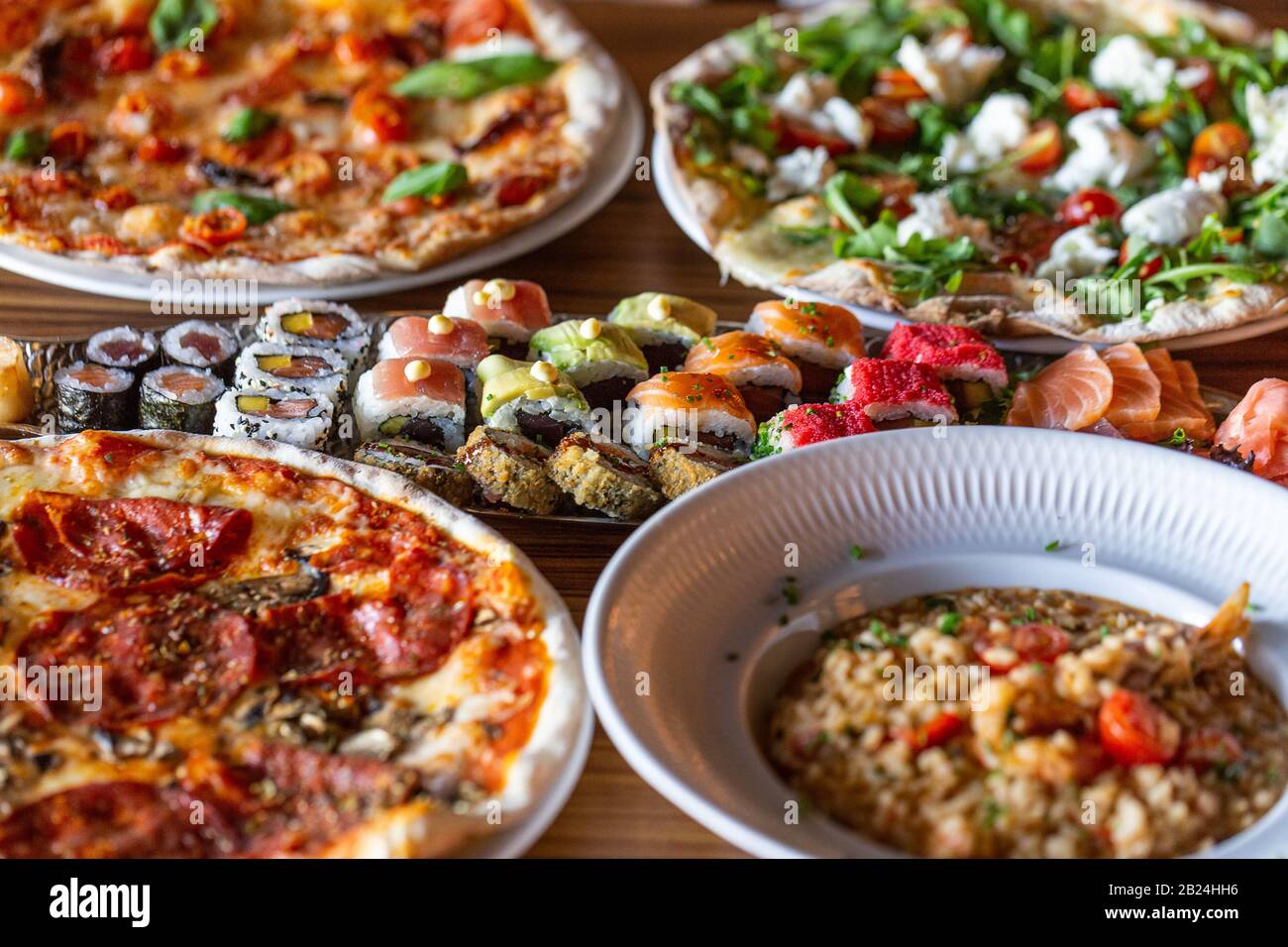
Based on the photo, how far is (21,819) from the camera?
7.32 ft

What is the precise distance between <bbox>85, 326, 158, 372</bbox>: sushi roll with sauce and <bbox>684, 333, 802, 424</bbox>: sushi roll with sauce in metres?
1.45

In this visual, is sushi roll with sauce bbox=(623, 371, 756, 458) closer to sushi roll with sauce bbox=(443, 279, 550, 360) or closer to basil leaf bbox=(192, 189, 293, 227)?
sushi roll with sauce bbox=(443, 279, 550, 360)

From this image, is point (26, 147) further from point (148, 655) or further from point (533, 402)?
point (148, 655)

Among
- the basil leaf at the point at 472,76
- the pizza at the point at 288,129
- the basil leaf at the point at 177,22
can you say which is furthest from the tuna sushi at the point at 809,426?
the basil leaf at the point at 177,22

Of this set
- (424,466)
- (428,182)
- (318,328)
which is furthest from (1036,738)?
(428,182)

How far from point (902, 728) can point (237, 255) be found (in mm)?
2543

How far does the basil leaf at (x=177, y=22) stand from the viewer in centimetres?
502

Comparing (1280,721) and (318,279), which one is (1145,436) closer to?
(1280,721)

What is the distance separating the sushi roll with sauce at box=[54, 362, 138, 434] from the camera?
3285mm

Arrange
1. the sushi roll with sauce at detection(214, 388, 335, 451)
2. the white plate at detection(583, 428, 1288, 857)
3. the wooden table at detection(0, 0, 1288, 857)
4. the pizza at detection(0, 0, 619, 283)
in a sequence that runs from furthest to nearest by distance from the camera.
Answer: the pizza at detection(0, 0, 619, 283)
the sushi roll with sauce at detection(214, 388, 335, 451)
the white plate at detection(583, 428, 1288, 857)
the wooden table at detection(0, 0, 1288, 857)

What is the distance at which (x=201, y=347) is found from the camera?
3467 mm

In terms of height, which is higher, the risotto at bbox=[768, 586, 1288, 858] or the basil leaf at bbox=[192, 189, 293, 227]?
the basil leaf at bbox=[192, 189, 293, 227]

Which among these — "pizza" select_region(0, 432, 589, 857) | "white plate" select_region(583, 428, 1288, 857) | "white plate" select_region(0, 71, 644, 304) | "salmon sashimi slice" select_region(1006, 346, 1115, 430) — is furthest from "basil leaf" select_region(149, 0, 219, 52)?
"salmon sashimi slice" select_region(1006, 346, 1115, 430)

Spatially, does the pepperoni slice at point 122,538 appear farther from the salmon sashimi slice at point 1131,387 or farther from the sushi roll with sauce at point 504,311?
the salmon sashimi slice at point 1131,387
